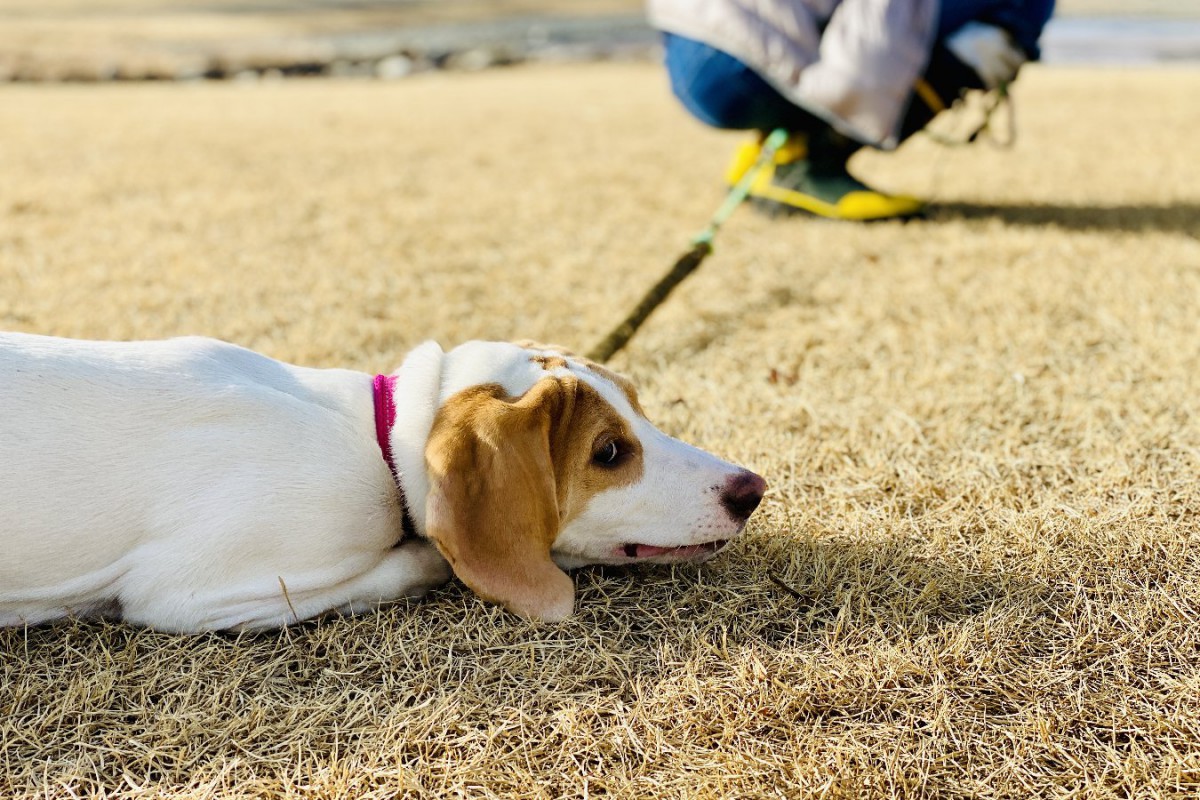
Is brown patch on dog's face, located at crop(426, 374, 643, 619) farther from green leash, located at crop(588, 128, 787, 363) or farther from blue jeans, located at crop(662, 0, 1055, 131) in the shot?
blue jeans, located at crop(662, 0, 1055, 131)

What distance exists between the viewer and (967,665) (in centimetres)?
197

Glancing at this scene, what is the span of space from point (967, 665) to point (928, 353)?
1.75 metres

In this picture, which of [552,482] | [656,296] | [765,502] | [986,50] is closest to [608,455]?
[552,482]

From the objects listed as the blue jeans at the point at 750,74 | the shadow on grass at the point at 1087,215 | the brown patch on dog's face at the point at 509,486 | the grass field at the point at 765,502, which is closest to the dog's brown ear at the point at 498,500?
the brown patch on dog's face at the point at 509,486

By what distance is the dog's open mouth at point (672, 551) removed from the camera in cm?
227

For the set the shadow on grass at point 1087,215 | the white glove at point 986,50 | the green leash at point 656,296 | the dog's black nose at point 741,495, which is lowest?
the shadow on grass at point 1087,215

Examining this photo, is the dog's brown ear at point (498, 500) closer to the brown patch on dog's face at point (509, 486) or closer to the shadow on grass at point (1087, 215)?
the brown patch on dog's face at point (509, 486)

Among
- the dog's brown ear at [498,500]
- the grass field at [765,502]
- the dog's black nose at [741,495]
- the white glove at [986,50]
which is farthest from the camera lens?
the white glove at [986,50]

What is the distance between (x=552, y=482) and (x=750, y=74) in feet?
10.7

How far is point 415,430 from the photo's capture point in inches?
82.9

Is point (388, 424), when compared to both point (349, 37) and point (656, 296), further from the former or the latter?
point (349, 37)

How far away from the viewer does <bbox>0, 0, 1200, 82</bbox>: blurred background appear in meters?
14.5

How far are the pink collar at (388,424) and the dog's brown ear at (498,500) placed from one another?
0.16m

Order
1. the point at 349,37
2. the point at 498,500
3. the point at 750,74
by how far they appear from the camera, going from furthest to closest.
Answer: the point at 349,37
the point at 750,74
the point at 498,500
